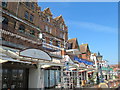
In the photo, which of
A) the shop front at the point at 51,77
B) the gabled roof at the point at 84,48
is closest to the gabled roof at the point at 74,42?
the gabled roof at the point at 84,48

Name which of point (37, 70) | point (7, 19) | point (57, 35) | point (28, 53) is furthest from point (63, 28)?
point (28, 53)

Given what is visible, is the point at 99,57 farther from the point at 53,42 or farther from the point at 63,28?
the point at 63,28

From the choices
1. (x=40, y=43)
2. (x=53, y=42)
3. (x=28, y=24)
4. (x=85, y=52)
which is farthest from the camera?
(x=85, y=52)

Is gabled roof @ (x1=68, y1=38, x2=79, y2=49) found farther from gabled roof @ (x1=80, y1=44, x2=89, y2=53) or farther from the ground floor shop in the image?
the ground floor shop

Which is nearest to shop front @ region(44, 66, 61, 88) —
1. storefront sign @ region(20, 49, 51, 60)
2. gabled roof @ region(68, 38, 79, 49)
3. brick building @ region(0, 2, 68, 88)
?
brick building @ region(0, 2, 68, 88)

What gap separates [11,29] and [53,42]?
9928 millimetres

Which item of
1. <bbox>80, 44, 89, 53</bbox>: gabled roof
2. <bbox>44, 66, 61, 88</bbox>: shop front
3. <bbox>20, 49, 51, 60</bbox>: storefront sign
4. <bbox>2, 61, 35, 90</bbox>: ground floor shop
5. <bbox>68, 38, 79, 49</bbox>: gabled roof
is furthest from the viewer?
<bbox>80, 44, 89, 53</bbox>: gabled roof

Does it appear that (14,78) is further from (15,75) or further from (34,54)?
(34,54)

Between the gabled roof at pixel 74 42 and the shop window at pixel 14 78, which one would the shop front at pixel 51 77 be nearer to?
the shop window at pixel 14 78

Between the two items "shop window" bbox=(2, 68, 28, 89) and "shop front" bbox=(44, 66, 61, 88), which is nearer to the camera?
"shop window" bbox=(2, 68, 28, 89)

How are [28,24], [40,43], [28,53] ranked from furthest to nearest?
1. [40,43]
2. [28,24]
3. [28,53]

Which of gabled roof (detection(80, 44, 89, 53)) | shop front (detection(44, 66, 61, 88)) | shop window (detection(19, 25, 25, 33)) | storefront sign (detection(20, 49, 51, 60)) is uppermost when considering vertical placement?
shop window (detection(19, 25, 25, 33))

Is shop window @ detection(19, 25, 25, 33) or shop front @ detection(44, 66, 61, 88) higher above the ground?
shop window @ detection(19, 25, 25, 33)

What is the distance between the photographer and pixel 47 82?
563 inches
